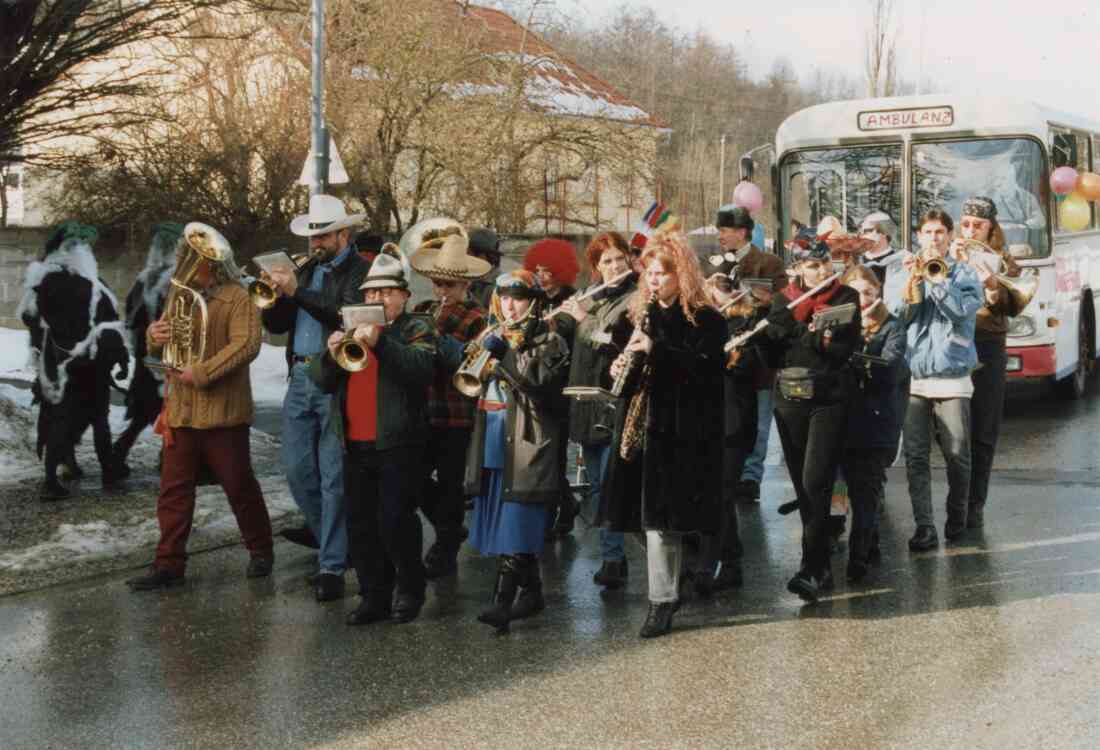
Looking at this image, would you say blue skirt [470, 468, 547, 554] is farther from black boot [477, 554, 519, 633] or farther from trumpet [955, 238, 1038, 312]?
trumpet [955, 238, 1038, 312]

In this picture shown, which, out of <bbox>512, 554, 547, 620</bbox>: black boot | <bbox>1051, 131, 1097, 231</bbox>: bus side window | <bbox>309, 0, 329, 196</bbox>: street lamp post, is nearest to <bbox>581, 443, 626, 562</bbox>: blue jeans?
<bbox>512, 554, 547, 620</bbox>: black boot

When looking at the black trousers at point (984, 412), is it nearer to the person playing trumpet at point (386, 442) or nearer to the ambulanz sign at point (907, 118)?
the person playing trumpet at point (386, 442)

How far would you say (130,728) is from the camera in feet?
17.1

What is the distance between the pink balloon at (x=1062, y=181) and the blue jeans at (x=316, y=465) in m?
8.57

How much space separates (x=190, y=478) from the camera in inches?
299

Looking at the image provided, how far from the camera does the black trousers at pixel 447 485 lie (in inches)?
304

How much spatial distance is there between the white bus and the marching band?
5.27m

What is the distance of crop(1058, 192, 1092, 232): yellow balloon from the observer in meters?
13.8

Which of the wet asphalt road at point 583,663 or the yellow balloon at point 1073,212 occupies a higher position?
the yellow balloon at point 1073,212

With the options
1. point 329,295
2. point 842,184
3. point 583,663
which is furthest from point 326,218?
point 842,184

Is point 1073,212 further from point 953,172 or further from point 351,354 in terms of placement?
point 351,354

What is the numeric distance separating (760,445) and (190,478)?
393cm

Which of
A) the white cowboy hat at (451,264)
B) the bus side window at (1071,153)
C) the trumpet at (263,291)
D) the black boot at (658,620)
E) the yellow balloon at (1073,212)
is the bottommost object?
the black boot at (658,620)

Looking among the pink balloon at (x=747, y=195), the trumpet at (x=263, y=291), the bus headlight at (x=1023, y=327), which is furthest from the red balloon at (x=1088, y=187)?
the trumpet at (x=263, y=291)
